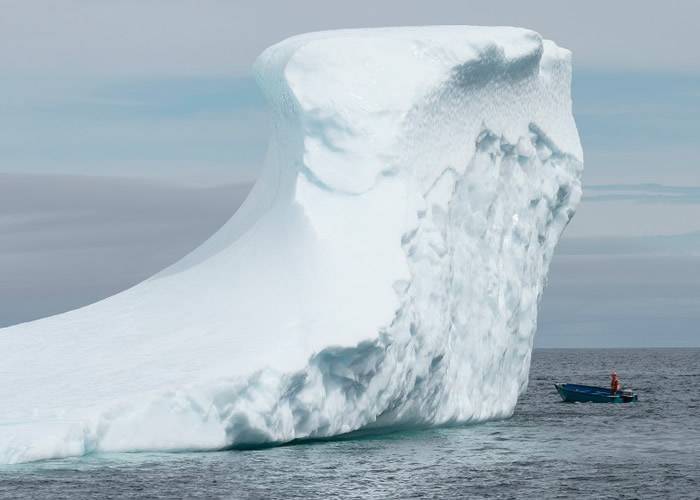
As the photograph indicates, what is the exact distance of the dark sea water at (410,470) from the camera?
67.9ft

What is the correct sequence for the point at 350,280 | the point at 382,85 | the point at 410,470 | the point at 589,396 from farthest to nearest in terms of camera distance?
the point at 589,396 → the point at 382,85 → the point at 350,280 → the point at 410,470

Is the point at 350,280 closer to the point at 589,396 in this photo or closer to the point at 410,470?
the point at 410,470

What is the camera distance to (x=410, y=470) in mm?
23016

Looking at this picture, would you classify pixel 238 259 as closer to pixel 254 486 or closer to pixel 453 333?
pixel 453 333

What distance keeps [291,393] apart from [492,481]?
4000 mm

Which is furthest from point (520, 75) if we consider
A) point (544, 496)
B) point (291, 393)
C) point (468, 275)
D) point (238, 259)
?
point (544, 496)

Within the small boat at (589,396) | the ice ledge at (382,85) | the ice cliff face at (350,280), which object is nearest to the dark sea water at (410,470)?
the ice cliff face at (350,280)

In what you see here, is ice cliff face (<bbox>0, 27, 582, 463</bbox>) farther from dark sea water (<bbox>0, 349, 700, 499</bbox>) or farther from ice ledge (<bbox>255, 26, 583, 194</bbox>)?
dark sea water (<bbox>0, 349, 700, 499</bbox>)

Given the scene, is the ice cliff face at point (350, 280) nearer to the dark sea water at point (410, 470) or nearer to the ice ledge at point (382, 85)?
the ice ledge at point (382, 85)

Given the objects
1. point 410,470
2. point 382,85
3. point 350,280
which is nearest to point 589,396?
point 382,85

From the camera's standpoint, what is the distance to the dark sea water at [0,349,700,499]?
20703 mm

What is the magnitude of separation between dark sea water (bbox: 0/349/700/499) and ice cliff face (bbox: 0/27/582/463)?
1.88 ft

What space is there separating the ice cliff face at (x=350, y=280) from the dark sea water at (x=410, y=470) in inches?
22.6

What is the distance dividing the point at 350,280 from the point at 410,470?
Result: 4651 millimetres
